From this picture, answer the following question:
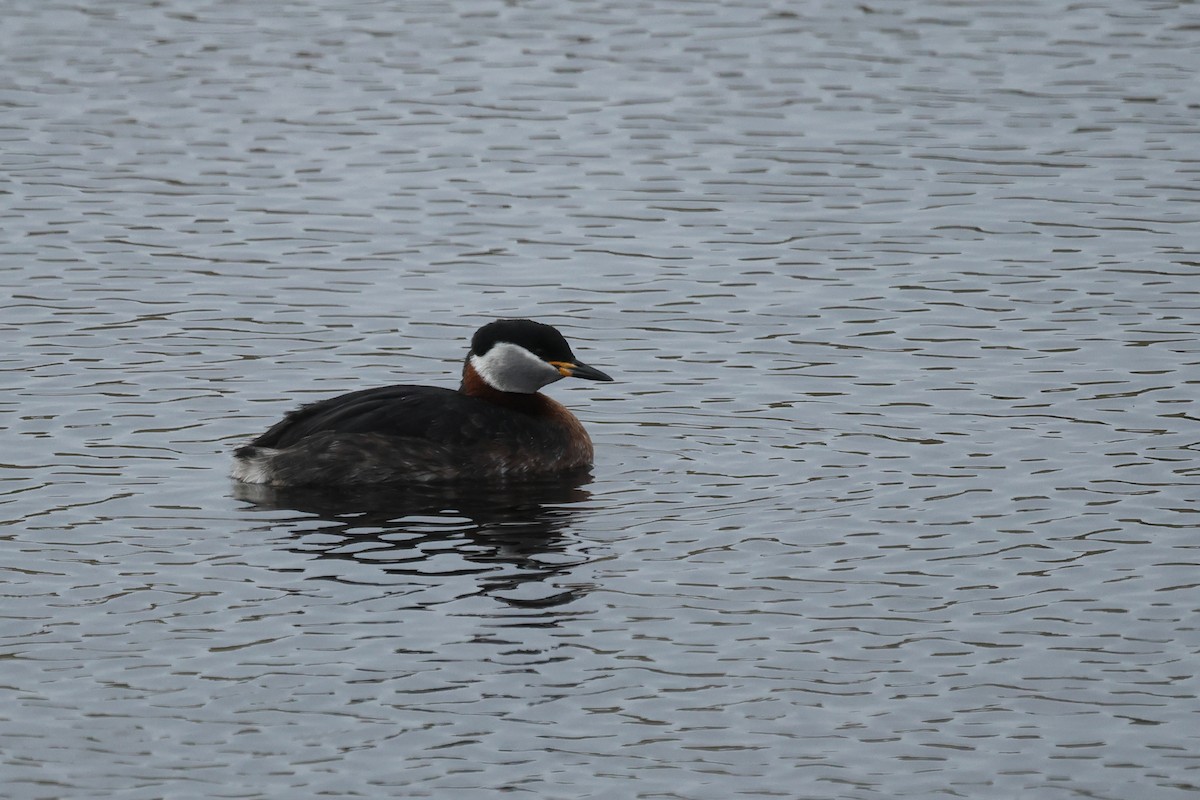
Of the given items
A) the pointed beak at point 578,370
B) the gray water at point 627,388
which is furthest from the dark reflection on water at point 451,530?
the pointed beak at point 578,370

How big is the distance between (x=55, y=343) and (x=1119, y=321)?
8344mm

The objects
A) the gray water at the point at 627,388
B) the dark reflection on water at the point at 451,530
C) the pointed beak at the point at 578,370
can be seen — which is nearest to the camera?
the gray water at the point at 627,388

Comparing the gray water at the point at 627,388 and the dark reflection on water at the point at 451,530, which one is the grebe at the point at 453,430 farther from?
the gray water at the point at 627,388

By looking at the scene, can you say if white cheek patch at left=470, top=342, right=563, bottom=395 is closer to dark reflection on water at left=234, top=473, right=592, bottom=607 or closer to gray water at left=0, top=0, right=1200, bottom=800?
gray water at left=0, top=0, right=1200, bottom=800

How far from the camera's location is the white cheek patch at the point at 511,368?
13938 mm

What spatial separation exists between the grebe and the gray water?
31 centimetres

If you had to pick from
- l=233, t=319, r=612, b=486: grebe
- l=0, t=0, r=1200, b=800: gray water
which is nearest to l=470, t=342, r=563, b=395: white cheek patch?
l=233, t=319, r=612, b=486: grebe

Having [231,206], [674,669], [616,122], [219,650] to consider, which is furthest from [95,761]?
[616,122]

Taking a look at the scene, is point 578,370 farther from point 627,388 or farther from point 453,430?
point 627,388

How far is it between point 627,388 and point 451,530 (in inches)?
128

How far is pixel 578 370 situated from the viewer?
13945mm

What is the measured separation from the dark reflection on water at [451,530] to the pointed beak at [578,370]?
0.78m

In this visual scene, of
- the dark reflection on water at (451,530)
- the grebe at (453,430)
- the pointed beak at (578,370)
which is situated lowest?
the dark reflection on water at (451,530)

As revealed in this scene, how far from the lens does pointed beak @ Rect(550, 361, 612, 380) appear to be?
1394cm
